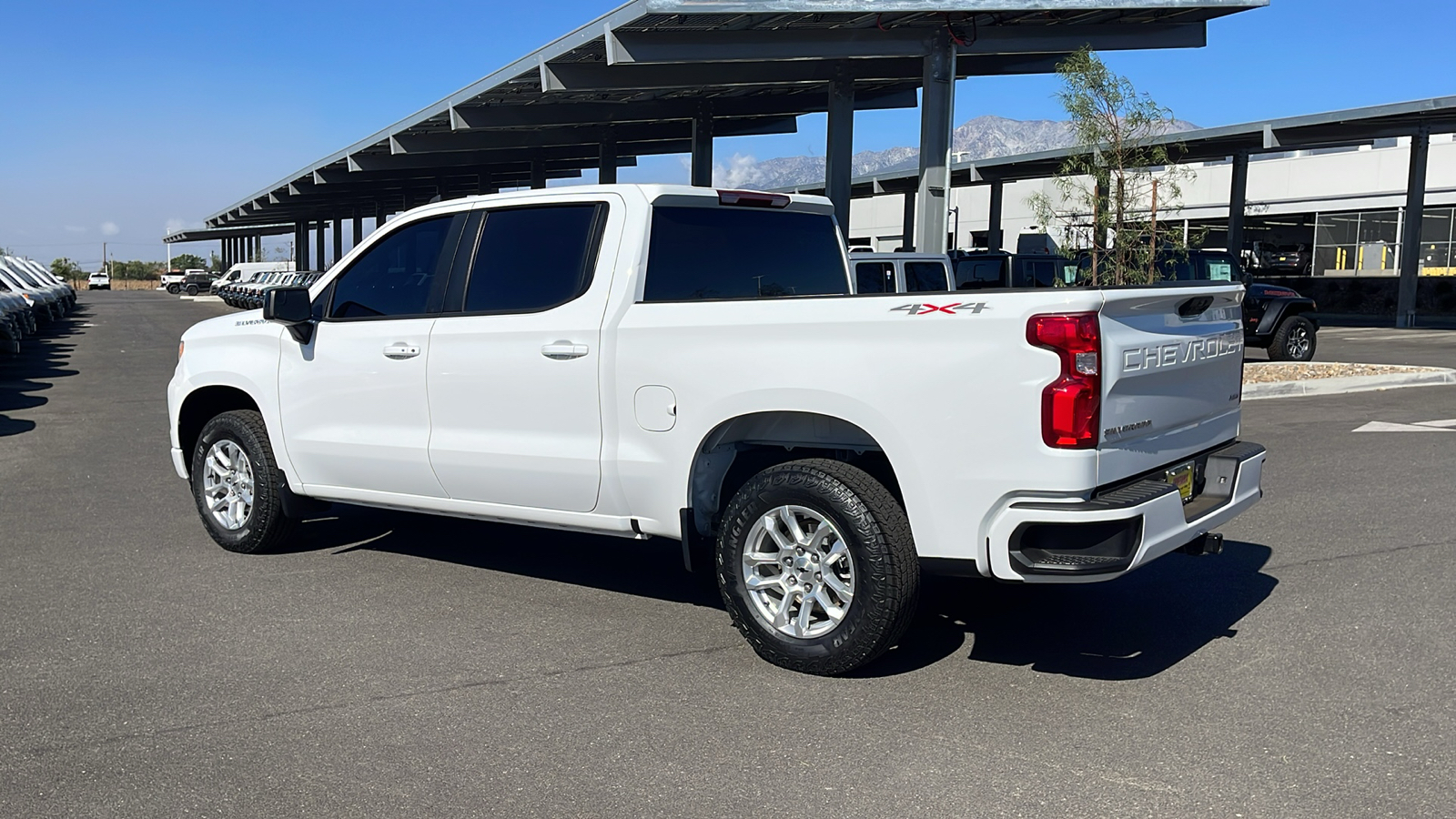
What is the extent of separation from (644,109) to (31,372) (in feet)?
49.0

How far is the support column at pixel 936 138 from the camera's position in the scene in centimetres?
2078

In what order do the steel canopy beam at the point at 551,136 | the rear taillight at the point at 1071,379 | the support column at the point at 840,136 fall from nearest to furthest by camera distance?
the rear taillight at the point at 1071,379 → the support column at the point at 840,136 → the steel canopy beam at the point at 551,136

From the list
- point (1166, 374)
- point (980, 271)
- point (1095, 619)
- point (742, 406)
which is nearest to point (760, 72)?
point (980, 271)

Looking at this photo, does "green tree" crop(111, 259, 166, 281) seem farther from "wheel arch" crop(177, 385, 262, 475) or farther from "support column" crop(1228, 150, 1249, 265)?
"wheel arch" crop(177, 385, 262, 475)

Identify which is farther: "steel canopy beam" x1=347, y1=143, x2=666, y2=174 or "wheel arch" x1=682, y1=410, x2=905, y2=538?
"steel canopy beam" x1=347, y1=143, x2=666, y2=174

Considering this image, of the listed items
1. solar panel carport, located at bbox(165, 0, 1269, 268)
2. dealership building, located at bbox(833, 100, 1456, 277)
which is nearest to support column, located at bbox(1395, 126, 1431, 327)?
dealership building, located at bbox(833, 100, 1456, 277)

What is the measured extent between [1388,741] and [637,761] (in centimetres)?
258

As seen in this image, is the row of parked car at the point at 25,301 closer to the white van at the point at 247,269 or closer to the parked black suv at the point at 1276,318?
the white van at the point at 247,269

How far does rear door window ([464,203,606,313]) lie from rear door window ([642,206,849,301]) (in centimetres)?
33

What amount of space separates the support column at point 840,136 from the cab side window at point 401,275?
18621 millimetres

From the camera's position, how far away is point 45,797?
12.5 ft

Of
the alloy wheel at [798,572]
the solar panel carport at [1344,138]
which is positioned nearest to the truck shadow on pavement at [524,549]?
the alloy wheel at [798,572]

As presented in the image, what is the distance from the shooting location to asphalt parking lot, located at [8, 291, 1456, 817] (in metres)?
3.87

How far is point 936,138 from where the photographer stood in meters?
20.9
